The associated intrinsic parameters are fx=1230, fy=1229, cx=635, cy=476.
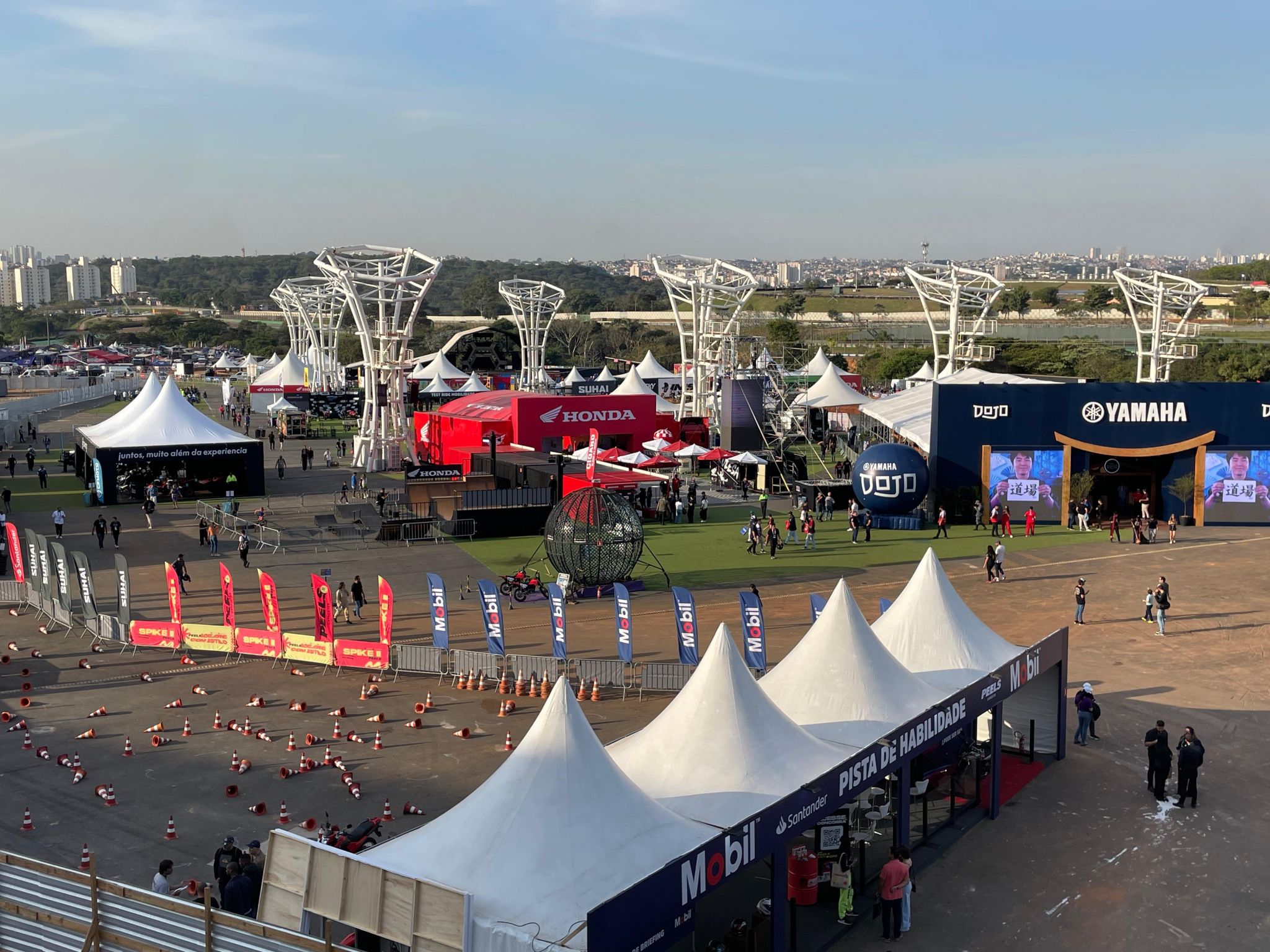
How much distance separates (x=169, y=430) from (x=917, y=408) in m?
29.6

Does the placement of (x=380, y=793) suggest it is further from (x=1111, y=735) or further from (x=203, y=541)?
(x=203, y=541)

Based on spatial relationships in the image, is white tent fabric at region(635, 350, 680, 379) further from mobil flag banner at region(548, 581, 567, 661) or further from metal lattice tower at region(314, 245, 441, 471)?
mobil flag banner at region(548, 581, 567, 661)

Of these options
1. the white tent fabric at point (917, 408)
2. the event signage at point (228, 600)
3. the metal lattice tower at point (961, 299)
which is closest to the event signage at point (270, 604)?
the event signage at point (228, 600)

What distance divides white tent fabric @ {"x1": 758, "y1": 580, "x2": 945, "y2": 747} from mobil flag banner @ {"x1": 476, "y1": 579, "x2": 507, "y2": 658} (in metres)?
→ 7.24

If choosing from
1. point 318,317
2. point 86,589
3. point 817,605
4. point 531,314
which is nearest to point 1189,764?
point 817,605

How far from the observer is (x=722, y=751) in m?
13.3

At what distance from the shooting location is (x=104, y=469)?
145 ft

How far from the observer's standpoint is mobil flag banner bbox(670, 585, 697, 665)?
862 inches

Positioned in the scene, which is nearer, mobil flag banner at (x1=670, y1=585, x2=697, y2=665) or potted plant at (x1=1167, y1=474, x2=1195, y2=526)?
mobil flag banner at (x1=670, y1=585, x2=697, y2=665)

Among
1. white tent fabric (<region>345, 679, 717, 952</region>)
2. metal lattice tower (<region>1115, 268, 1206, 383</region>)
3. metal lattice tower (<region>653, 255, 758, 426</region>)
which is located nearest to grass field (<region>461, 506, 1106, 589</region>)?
white tent fabric (<region>345, 679, 717, 952</region>)

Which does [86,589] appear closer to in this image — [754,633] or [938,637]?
[754,633]

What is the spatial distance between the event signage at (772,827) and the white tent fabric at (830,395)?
4736 centimetres

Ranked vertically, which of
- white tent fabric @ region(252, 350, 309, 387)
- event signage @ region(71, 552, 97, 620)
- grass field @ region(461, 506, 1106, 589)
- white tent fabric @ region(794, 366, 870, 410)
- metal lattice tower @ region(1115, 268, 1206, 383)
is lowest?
grass field @ region(461, 506, 1106, 589)

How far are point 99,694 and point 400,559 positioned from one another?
12769 millimetres
